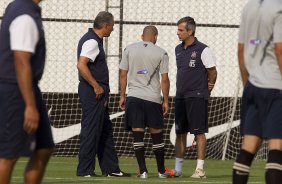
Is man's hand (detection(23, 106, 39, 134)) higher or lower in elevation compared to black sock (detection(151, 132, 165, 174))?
higher

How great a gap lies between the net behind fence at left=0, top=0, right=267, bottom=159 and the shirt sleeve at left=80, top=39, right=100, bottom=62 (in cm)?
531

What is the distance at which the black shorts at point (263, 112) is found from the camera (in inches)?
320

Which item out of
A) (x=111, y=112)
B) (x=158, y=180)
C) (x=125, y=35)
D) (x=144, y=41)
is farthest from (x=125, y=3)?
(x=158, y=180)

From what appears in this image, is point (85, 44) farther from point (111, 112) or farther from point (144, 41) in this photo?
point (111, 112)

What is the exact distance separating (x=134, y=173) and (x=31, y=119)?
23.1ft

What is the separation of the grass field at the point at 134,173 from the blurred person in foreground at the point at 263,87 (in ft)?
13.6

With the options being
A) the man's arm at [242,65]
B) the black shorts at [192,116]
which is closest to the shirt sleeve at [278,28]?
the man's arm at [242,65]

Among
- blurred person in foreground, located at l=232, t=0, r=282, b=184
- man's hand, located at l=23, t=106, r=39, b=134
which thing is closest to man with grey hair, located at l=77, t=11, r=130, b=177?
blurred person in foreground, located at l=232, t=0, r=282, b=184

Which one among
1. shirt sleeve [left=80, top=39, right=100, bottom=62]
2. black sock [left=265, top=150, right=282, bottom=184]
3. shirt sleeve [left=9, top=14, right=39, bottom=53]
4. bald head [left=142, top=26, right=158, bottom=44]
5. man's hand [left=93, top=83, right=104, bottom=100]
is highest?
shirt sleeve [left=9, top=14, right=39, bottom=53]

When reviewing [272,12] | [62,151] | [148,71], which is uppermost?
[272,12]

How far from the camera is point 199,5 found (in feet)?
63.4

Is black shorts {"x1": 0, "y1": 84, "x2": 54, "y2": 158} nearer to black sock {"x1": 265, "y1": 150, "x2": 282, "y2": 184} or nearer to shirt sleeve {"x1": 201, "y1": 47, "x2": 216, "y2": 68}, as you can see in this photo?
black sock {"x1": 265, "y1": 150, "x2": 282, "y2": 184}

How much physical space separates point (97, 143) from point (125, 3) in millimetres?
6002

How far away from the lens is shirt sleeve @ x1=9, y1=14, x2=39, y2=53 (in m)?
7.59
